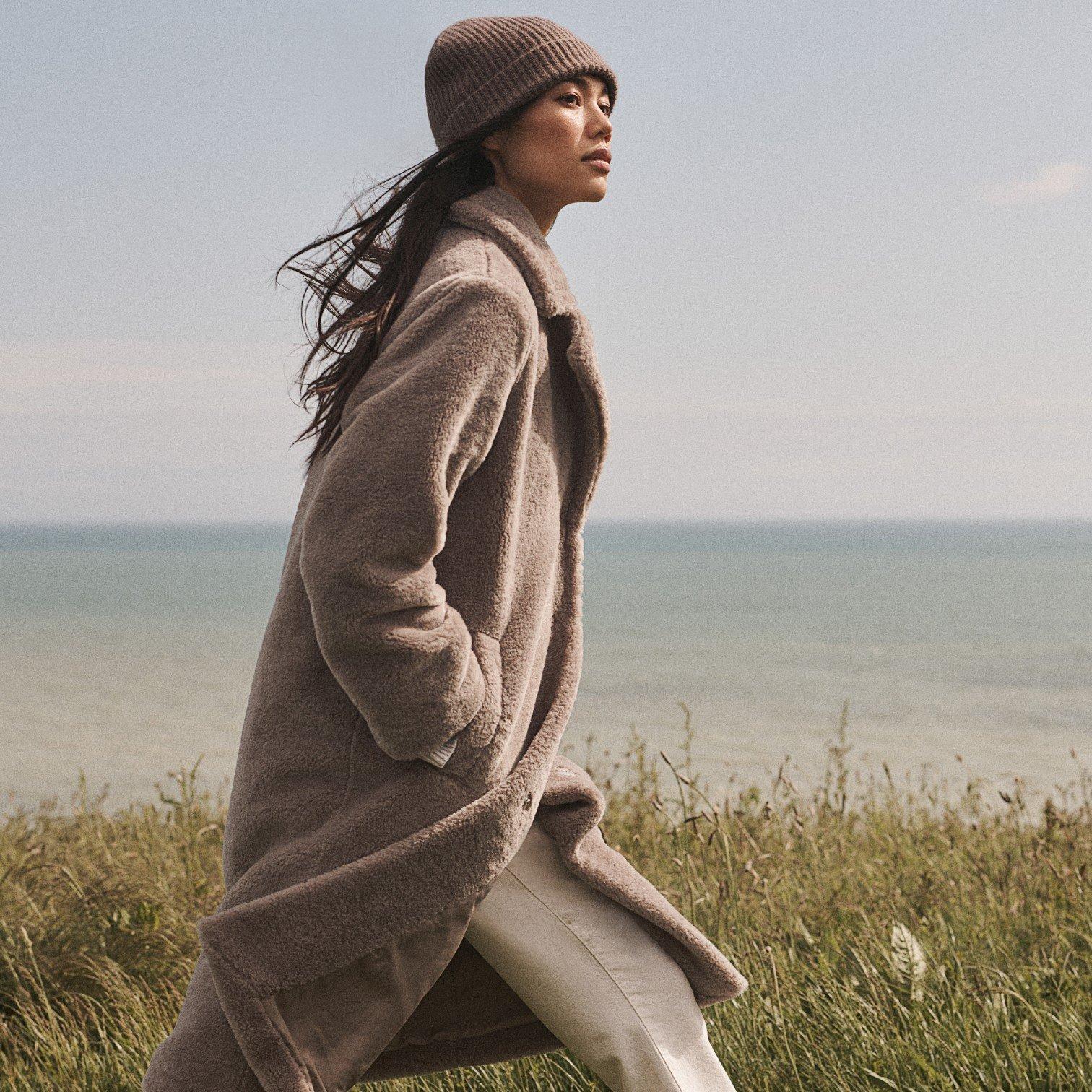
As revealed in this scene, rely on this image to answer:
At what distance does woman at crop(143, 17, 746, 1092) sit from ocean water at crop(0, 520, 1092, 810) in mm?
2494

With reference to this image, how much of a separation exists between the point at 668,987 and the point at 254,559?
86208 mm

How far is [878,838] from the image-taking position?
4543 millimetres

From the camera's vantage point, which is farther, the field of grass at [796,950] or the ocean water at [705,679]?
the ocean water at [705,679]

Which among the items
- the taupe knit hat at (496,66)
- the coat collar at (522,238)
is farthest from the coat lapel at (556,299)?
the taupe knit hat at (496,66)

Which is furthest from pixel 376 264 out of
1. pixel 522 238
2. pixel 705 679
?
pixel 705 679

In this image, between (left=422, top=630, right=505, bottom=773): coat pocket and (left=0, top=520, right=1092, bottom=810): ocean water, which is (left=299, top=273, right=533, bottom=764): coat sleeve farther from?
(left=0, top=520, right=1092, bottom=810): ocean water

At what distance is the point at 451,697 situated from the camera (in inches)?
64.7

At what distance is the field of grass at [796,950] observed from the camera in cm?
247

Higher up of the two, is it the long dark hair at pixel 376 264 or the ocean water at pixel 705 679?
the long dark hair at pixel 376 264

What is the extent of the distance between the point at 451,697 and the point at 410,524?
238 millimetres

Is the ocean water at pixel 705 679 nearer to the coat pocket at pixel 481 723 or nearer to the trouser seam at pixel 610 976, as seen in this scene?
the trouser seam at pixel 610 976

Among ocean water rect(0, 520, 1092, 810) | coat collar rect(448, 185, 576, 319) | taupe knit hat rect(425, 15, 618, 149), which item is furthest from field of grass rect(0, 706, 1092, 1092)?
taupe knit hat rect(425, 15, 618, 149)

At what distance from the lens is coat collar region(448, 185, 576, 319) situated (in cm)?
185

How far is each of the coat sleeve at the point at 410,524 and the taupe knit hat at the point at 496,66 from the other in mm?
448
